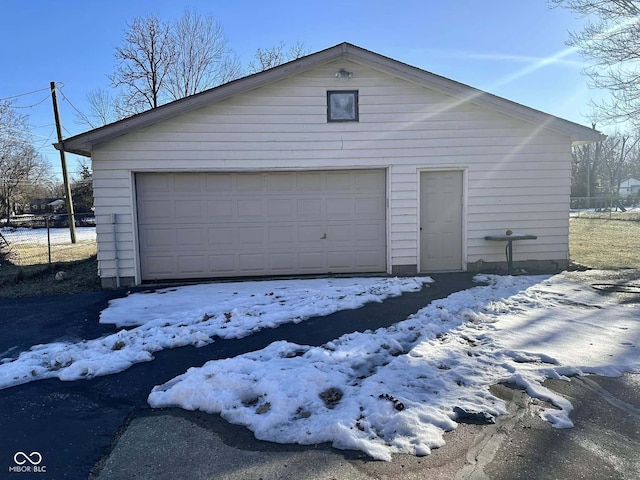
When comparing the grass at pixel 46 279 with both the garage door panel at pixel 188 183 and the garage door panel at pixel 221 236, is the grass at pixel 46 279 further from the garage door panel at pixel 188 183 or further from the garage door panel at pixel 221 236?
the garage door panel at pixel 188 183

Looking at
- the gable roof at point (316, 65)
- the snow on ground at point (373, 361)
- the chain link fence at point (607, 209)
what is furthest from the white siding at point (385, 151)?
the chain link fence at point (607, 209)

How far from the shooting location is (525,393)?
348cm

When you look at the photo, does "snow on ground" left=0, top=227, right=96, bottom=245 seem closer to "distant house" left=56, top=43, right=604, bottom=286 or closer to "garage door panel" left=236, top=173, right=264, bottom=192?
"distant house" left=56, top=43, right=604, bottom=286

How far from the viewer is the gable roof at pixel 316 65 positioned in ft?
26.3

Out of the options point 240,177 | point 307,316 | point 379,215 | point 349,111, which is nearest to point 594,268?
point 379,215

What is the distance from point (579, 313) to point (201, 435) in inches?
206

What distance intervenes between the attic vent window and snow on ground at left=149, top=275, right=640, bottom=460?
478cm

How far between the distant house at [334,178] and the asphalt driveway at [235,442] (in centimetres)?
488

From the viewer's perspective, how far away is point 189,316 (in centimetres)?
602

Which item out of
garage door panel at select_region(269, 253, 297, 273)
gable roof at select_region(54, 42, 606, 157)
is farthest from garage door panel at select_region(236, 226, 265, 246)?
gable roof at select_region(54, 42, 606, 157)

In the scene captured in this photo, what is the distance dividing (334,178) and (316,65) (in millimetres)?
2314

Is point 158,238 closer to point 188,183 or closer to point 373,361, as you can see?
point 188,183

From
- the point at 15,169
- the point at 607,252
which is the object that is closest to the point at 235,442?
the point at 607,252

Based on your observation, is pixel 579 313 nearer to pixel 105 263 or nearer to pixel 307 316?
pixel 307 316
